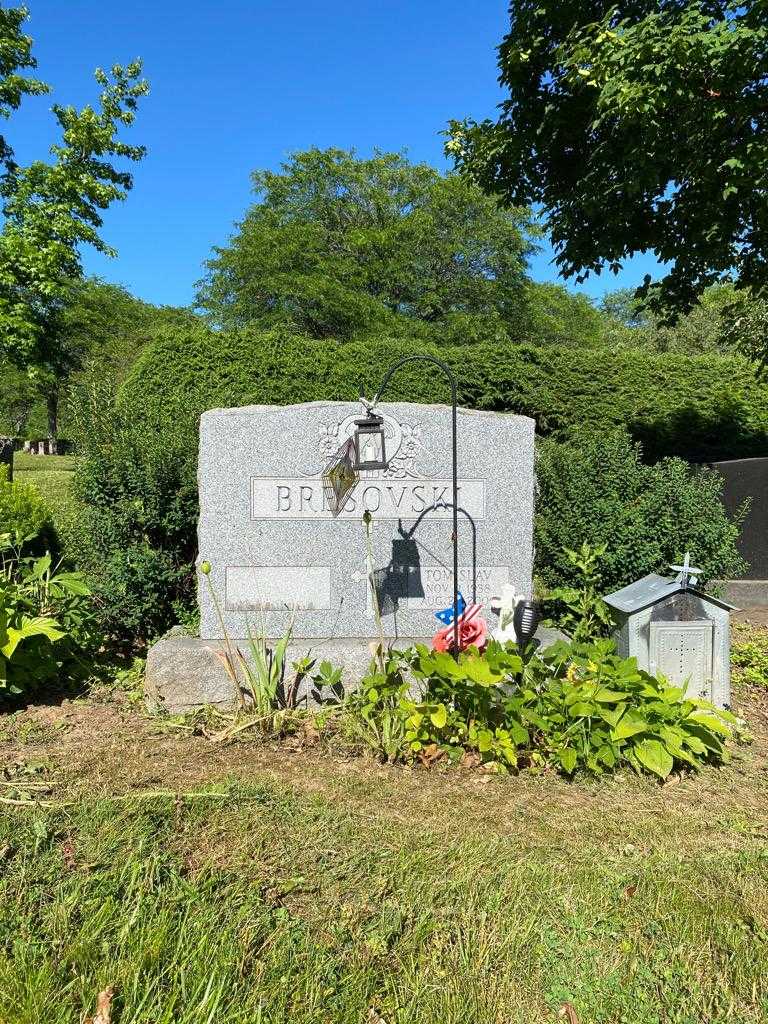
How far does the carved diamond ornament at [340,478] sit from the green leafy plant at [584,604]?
1418 mm

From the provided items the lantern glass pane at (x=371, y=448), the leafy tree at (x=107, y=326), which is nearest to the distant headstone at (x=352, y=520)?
the lantern glass pane at (x=371, y=448)

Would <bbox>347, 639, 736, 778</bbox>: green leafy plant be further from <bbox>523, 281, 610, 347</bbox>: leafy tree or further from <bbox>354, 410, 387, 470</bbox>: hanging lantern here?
<bbox>523, 281, 610, 347</bbox>: leafy tree

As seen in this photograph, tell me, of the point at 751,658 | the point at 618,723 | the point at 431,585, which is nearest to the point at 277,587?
the point at 431,585

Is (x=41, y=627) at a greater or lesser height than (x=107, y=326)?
lesser

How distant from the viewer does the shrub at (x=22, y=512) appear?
529cm

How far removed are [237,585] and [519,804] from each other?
2145mm

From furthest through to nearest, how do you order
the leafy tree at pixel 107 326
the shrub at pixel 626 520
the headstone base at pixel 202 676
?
the leafy tree at pixel 107 326 → the shrub at pixel 626 520 → the headstone base at pixel 202 676

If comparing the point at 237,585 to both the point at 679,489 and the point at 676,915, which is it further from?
the point at 679,489

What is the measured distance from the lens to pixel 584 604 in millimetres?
4367

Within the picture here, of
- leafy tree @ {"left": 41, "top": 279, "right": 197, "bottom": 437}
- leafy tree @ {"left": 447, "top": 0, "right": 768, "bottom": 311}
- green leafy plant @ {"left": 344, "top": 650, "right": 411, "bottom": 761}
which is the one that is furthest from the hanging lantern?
leafy tree @ {"left": 41, "top": 279, "right": 197, "bottom": 437}

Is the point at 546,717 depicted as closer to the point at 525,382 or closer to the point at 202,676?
the point at 202,676

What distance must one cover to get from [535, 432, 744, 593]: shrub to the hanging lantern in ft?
5.56

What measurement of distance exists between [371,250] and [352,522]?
65.0ft

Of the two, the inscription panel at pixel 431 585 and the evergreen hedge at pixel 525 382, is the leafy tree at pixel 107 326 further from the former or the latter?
the inscription panel at pixel 431 585
